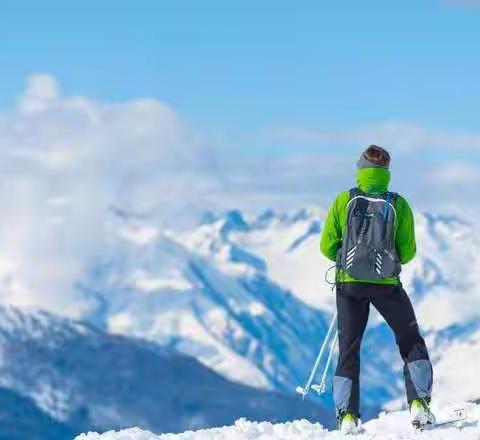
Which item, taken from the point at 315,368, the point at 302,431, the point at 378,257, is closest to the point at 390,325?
the point at 378,257

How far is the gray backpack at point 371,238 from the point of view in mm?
20031

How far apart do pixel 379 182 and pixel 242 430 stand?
5.29 m

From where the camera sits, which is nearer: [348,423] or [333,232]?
[333,232]

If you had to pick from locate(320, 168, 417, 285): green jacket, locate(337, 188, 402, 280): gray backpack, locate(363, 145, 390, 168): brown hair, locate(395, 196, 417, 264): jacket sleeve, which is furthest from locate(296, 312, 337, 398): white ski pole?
locate(363, 145, 390, 168): brown hair

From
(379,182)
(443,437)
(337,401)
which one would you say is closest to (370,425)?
(337,401)

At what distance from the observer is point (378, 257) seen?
65.7ft

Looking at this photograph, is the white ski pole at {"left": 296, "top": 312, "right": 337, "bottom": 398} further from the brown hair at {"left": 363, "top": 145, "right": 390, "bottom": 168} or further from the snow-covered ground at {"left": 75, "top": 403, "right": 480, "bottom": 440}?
the brown hair at {"left": 363, "top": 145, "right": 390, "bottom": 168}

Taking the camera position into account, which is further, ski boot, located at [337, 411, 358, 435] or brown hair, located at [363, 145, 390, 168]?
ski boot, located at [337, 411, 358, 435]

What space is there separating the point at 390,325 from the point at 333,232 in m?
1.78

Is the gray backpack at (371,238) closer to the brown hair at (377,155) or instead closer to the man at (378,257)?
the man at (378,257)

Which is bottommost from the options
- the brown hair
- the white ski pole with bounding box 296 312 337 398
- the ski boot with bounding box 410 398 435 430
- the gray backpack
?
the ski boot with bounding box 410 398 435 430

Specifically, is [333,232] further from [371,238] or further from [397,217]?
[397,217]

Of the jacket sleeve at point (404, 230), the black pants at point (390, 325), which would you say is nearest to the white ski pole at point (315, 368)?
the black pants at point (390, 325)

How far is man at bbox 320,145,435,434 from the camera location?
20047 mm
